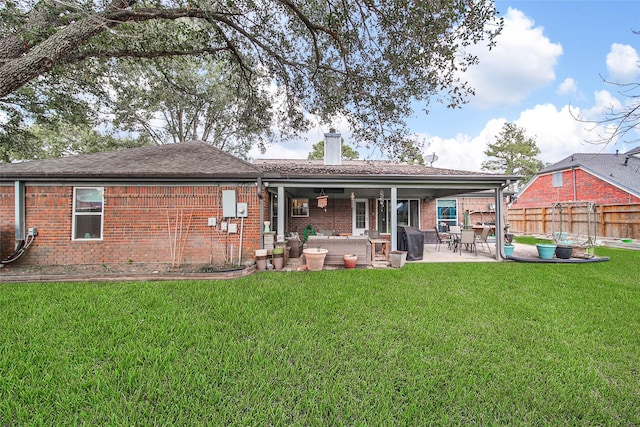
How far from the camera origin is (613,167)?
16422 mm

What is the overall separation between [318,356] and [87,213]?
8.56 m

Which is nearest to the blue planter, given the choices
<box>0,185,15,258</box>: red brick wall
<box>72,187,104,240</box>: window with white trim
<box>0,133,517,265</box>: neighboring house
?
<box>0,133,517,265</box>: neighboring house

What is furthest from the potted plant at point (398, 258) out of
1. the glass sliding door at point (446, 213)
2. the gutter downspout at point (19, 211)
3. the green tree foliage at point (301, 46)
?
the gutter downspout at point (19, 211)

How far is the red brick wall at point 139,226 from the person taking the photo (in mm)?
7609

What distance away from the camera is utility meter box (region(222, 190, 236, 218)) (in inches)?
314

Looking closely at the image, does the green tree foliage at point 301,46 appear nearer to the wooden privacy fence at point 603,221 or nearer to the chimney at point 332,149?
the chimney at point 332,149

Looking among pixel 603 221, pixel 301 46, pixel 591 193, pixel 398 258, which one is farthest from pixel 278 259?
pixel 591 193

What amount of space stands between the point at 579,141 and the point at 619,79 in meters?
0.83

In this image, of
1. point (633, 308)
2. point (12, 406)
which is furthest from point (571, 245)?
point (12, 406)

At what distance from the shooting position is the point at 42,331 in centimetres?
360

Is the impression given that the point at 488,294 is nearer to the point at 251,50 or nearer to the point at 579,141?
the point at 579,141

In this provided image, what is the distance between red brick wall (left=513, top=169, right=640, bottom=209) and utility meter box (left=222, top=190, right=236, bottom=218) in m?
19.3

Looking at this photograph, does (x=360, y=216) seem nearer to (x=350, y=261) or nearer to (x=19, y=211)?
(x=350, y=261)

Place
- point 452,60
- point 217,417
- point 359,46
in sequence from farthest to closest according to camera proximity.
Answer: point 359,46 < point 452,60 < point 217,417
